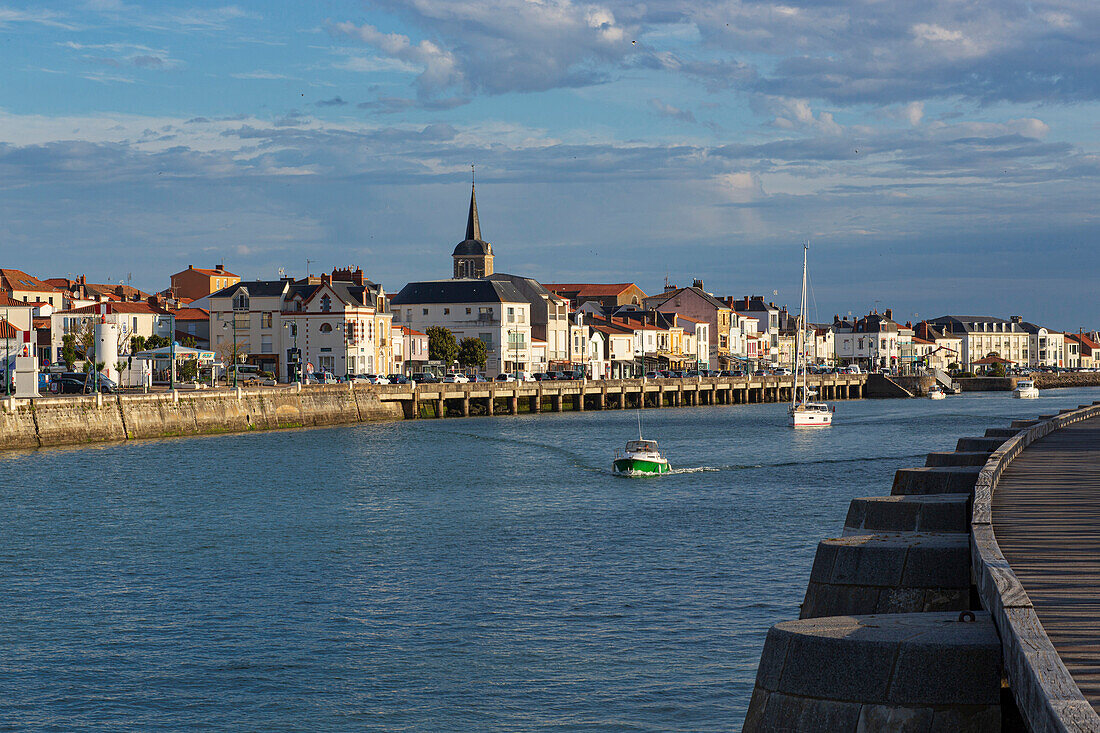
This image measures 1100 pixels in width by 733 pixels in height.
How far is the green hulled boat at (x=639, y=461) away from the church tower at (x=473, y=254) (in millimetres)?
115925

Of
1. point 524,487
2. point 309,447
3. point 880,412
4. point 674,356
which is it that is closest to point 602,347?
point 674,356

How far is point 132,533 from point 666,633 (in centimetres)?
1922

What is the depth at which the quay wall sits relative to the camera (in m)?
62.6

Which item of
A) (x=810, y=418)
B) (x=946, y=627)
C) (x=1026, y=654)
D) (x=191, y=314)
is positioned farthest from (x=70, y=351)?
(x=1026, y=654)

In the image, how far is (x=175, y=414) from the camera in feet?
231

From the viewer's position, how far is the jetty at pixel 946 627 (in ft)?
30.8

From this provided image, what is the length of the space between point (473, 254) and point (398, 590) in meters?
142

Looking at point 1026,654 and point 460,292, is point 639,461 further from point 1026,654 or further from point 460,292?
point 460,292

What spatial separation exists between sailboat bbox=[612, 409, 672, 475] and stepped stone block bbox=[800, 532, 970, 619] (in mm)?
35543

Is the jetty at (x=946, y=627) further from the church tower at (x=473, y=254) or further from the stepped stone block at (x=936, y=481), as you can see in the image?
the church tower at (x=473, y=254)

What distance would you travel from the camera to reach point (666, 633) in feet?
69.8

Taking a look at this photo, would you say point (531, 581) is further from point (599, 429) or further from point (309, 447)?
point (599, 429)

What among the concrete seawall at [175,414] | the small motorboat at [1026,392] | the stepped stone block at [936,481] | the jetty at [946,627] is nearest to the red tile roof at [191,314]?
the concrete seawall at [175,414]

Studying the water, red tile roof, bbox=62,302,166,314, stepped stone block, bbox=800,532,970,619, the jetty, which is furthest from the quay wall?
stepped stone block, bbox=800,532,970,619
